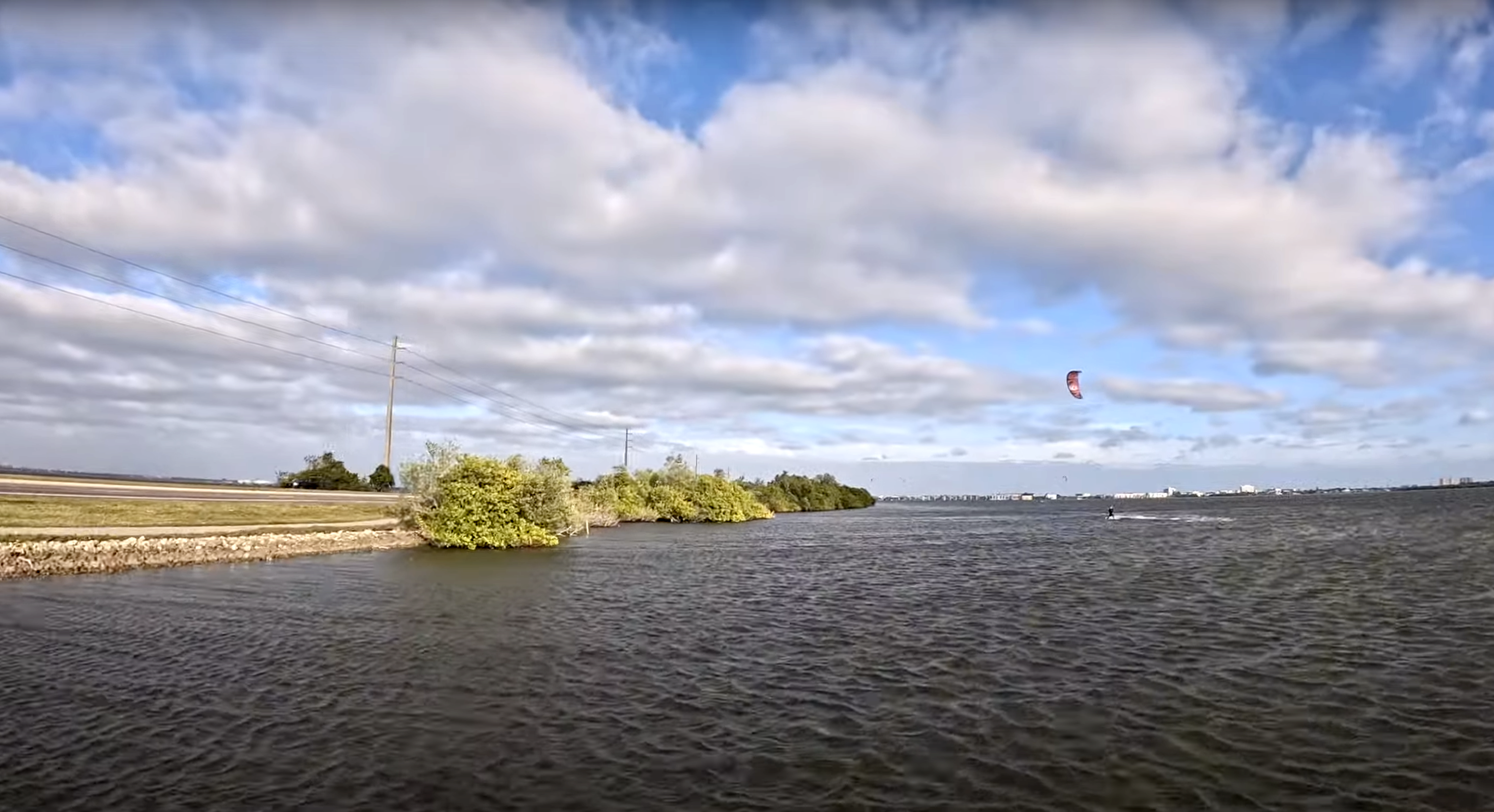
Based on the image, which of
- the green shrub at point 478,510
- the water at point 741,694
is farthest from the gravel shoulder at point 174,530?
the water at point 741,694

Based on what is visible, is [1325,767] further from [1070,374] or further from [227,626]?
[1070,374]

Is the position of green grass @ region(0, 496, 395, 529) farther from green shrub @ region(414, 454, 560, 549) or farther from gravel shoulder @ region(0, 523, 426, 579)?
green shrub @ region(414, 454, 560, 549)

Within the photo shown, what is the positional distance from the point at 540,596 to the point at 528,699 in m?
16.5

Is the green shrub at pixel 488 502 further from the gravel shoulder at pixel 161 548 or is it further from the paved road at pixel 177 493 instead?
the paved road at pixel 177 493

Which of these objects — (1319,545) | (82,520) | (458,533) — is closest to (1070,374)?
(1319,545)

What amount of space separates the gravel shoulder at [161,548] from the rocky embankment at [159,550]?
32mm

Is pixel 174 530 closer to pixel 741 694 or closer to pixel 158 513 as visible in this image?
pixel 158 513

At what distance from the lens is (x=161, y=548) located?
39.5 meters

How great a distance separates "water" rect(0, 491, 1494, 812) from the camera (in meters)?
12.7

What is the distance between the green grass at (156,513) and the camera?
42.9m

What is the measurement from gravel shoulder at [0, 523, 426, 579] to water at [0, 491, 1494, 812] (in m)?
1.96

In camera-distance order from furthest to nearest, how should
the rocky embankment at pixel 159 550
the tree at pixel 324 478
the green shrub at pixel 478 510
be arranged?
1. the tree at pixel 324 478
2. the green shrub at pixel 478 510
3. the rocky embankment at pixel 159 550

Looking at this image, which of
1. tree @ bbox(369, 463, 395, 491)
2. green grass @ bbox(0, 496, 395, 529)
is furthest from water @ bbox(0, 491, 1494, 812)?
tree @ bbox(369, 463, 395, 491)

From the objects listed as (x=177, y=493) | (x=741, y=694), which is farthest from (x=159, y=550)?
(x=741, y=694)
